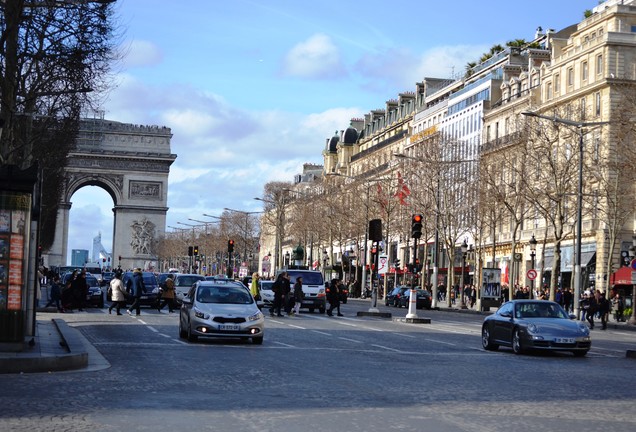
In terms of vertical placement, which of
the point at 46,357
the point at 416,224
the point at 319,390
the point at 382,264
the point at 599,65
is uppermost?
the point at 599,65

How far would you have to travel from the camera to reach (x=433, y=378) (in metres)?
18.4

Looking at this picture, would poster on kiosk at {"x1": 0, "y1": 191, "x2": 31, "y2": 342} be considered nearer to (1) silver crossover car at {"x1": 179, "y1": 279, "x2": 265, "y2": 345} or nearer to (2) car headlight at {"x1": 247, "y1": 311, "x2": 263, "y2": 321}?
(1) silver crossover car at {"x1": 179, "y1": 279, "x2": 265, "y2": 345}

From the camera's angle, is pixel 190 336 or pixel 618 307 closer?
pixel 190 336

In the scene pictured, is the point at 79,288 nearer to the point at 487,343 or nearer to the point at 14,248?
the point at 487,343

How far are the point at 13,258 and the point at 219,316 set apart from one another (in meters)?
7.36

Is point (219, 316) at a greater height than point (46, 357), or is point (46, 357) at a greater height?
point (219, 316)

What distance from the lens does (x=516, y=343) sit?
2656 cm

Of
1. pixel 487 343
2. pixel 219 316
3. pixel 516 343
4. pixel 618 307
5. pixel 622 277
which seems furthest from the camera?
pixel 618 307

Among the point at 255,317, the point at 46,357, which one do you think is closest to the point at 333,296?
the point at 255,317

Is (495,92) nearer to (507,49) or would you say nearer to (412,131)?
(507,49)

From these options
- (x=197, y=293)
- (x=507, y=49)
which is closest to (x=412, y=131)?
(x=507, y=49)

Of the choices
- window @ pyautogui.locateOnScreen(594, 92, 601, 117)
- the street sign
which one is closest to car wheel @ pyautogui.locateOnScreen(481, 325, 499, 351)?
the street sign

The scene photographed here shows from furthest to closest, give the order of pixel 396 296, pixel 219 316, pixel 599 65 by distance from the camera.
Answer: pixel 396 296 < pixel 599 65 < pixel 219 316

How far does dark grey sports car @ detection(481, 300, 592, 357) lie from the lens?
26078 millimetres
